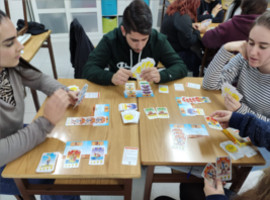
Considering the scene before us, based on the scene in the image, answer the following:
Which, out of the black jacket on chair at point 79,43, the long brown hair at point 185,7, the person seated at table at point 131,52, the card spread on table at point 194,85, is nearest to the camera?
the person seated at table at point 131,52

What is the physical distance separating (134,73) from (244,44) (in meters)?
0.84

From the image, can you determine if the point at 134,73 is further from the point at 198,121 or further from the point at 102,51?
the point at 198,121

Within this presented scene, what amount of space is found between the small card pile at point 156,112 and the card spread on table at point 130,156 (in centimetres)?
31

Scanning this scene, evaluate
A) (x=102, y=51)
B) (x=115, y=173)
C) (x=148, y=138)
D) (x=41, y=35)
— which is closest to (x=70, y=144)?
(x=115, y=173)

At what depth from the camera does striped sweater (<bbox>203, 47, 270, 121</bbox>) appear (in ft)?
4.70

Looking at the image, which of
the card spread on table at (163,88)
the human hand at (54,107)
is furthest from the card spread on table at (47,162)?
the card spread on table at (163,88)

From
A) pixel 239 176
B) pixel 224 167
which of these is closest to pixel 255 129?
pixel 224 167

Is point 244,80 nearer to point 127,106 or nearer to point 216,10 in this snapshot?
point 127,106

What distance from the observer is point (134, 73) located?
62.0 inches

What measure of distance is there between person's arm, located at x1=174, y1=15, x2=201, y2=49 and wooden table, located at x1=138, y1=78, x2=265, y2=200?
1312 millimetres

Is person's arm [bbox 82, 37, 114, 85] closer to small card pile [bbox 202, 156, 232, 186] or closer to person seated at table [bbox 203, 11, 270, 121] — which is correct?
person seated at table [bbox 203, 11, 270, 121]

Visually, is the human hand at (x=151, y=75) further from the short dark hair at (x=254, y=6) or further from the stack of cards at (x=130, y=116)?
the short dark hair at (x=254, y=6)

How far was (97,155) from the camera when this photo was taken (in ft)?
3.58

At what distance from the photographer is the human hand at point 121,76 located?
152cm
